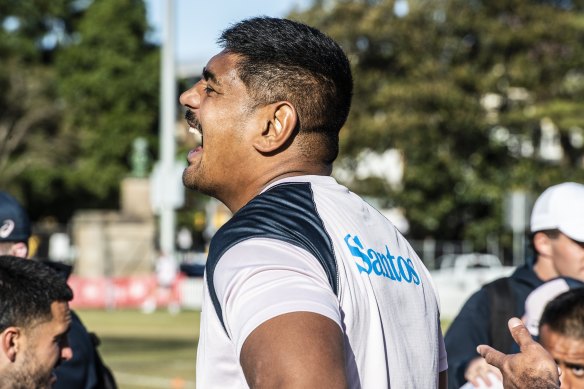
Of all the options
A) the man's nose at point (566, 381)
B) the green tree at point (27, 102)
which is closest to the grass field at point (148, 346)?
the man's nose at point (566, 381)

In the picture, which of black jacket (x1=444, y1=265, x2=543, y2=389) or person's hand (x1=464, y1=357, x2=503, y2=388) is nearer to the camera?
person's hand (x1=464, y1=357, x2=503, y2=388)

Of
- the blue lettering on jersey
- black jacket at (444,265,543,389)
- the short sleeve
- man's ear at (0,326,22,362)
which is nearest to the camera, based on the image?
the short sleeve

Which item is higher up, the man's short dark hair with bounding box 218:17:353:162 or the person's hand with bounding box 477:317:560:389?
the man's short dark hair with bounding box 218:17:353:162

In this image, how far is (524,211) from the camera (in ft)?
75.0

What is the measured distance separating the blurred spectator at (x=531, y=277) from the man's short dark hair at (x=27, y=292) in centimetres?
209

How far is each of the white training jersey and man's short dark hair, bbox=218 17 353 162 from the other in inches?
5.5

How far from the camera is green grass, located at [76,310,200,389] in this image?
1689 cm

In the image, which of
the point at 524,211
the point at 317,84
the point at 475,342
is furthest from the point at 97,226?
the point at 317,84

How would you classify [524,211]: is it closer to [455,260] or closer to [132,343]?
[132,343]

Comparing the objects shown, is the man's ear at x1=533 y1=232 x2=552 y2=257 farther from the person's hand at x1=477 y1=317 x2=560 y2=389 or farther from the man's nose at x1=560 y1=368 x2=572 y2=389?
the person's hand at x1=477 y1=317 x2=560 y2=389

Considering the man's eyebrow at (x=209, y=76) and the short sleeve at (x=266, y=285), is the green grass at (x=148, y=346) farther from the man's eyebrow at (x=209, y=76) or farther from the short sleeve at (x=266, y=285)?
the short sleeve at (x=266, y=285)

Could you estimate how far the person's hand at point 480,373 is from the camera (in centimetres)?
465

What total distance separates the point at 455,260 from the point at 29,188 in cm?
2733

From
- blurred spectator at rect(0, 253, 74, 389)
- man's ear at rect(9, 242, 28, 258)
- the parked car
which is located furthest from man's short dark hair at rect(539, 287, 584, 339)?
the parked car
